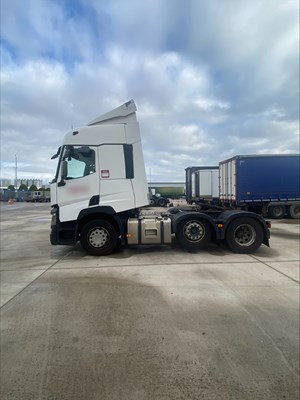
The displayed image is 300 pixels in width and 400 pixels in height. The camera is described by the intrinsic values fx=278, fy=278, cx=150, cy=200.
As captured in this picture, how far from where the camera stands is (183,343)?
125 inches

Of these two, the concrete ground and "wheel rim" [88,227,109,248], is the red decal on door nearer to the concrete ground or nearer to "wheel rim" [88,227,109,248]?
"wheel rim" [88,227,109,248]

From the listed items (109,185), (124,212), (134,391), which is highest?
(109,185)

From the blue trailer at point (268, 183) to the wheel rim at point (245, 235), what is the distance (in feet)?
30.1

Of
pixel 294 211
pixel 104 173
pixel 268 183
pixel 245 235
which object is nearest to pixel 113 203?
pixel 104 173

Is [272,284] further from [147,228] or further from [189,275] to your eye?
[147,228]

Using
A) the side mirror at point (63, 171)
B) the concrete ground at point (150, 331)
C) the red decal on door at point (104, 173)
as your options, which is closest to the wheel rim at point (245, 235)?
the concrete ground at point (150, 331)

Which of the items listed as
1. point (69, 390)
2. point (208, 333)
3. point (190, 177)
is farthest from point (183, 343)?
point (190, 177)

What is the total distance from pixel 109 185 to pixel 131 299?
353cm

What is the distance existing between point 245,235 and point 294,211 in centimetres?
1112

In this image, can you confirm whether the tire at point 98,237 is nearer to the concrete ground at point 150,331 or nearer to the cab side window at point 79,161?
the concrete ground at point 150,331

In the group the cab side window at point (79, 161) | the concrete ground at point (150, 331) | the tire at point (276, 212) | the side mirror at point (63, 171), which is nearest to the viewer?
the concrete ground at point (150, 331)

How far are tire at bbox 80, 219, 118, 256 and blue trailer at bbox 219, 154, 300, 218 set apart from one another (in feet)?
36.5

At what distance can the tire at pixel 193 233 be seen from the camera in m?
7.71

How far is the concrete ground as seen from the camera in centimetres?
250
